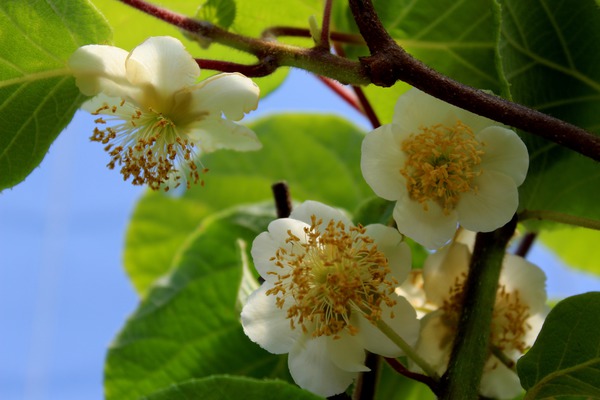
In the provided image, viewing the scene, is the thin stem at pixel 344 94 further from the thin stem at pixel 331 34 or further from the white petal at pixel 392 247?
the white petal at pixel 392 247

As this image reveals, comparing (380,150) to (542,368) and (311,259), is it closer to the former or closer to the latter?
(311,259)

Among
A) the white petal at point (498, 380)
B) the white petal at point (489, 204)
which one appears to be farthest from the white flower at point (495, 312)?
the white petal at point (489, 204)

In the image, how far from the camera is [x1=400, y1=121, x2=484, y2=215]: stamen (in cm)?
74

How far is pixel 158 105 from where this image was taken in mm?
733

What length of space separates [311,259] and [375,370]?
0.38ft

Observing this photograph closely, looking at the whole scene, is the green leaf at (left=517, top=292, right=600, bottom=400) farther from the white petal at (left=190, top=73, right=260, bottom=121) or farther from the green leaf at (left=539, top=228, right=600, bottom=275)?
the green leaf at (left=539, top=228, right=600, bottom=275)

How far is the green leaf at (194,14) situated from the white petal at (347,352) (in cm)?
31

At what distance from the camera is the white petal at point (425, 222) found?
715mm

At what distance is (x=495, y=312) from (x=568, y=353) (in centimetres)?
15

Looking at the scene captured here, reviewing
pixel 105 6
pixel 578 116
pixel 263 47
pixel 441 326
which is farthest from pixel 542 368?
pixel 105 6

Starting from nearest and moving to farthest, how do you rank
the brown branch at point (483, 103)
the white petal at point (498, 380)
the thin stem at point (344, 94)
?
the brown branch at point (483, 103)
the white petal at point (498, 380)
the thin stem at point (344, 94)

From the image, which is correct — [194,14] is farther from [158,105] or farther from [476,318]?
[476,318]

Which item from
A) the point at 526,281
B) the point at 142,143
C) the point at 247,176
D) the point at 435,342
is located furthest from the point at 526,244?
the point at 247,176

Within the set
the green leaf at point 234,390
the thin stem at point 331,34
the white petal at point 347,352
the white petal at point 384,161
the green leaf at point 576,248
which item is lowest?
the green leaf at point 234,390
